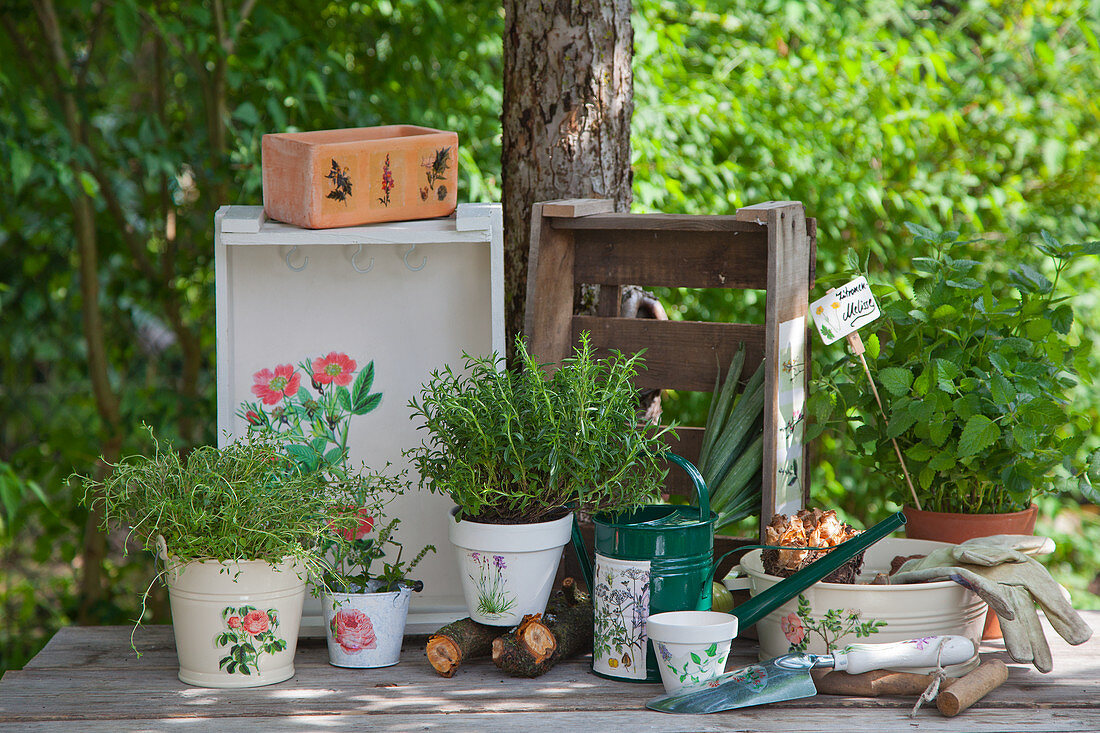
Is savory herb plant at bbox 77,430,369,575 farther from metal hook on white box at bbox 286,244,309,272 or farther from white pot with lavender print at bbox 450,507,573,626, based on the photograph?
metal hook on white box at bbox 286,244,309,272

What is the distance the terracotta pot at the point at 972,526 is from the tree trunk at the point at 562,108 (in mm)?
847

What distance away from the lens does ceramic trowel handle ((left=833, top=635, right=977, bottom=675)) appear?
1476 millimetres

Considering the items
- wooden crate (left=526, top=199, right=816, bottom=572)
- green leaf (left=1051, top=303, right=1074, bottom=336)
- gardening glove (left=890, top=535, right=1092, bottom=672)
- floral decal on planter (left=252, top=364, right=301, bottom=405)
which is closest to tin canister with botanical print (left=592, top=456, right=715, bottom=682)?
wooden crate (left=526, top=199, right=816, bottom=572)

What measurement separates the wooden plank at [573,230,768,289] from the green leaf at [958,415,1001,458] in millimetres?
430

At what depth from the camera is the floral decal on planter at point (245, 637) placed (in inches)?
59.5

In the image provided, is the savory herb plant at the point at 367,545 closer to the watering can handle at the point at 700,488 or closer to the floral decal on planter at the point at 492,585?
the floral decal on planter at the point at 492,585

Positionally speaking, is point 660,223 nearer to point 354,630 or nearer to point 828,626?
point 828,626

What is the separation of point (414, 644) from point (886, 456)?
93 centimetres

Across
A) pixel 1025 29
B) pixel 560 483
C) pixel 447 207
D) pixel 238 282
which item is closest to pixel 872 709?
pixel 560 483

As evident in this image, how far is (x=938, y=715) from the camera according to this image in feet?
4.66

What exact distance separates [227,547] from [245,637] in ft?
0.50

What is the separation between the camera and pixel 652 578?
1521 mm

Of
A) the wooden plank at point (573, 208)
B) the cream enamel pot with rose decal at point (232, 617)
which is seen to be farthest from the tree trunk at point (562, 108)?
the cream enamel pot with rose decal at point (232, 617)

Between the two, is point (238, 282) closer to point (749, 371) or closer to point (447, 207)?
point (447, 207)
